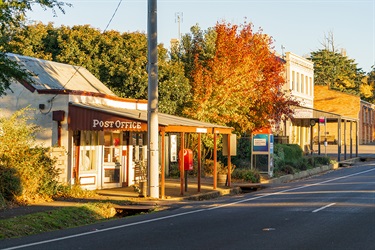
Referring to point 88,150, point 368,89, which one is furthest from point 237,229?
point 368,89

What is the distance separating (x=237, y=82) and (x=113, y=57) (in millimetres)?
6679

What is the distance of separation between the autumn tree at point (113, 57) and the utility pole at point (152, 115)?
12515 millimetres

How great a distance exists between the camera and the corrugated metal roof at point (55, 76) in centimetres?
2433

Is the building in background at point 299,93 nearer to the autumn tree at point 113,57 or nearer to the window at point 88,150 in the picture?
the autumn tree at point 113,57

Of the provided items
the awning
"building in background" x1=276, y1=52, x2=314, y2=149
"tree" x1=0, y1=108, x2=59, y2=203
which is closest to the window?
the awning

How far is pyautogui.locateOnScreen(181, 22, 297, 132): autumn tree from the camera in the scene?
34.5 meters

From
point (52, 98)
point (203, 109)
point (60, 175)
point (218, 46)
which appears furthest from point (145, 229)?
point (218, 46)

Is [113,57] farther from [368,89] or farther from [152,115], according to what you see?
[368,89]

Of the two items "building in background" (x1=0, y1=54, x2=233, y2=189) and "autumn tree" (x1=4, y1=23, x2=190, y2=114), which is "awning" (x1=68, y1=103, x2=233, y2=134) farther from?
"autumn tree" (x1=4, y1=23, x2=190, y2=114)

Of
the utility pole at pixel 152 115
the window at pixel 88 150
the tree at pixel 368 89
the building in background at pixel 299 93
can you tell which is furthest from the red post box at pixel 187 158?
the tree at pixel 368 89

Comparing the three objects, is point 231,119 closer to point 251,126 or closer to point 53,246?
point 251,126

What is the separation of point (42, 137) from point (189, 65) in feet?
55.7

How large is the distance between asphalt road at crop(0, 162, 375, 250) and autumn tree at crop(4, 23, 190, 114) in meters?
14.8

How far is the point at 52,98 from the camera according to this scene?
22.9 m
